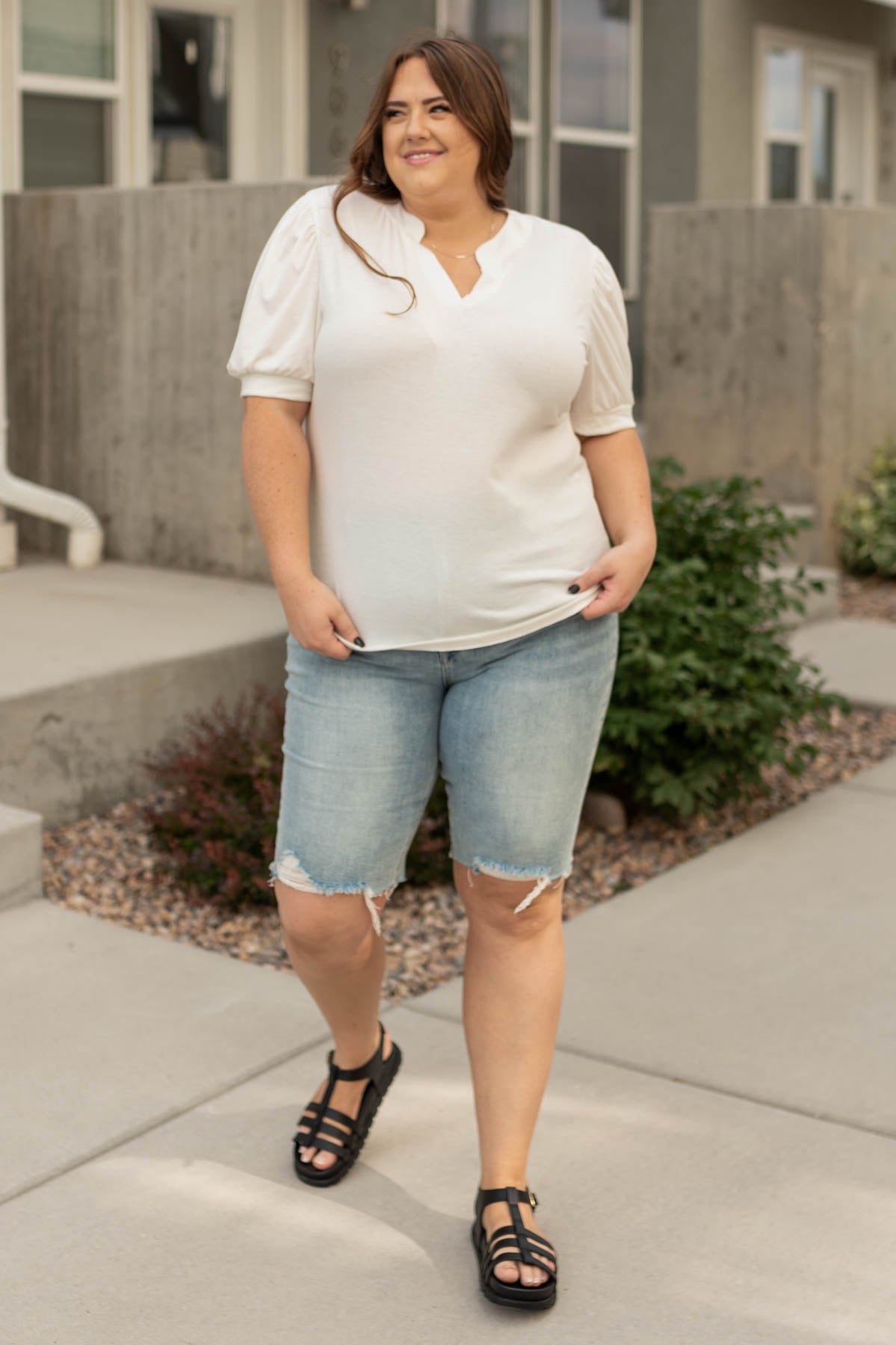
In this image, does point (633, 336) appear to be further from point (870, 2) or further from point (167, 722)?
point (167, 722)

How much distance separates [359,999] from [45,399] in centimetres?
465

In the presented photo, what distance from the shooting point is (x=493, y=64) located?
250cm

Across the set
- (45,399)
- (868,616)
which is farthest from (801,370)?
(45,399)

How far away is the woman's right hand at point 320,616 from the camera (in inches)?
97.7

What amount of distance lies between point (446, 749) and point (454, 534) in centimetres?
35

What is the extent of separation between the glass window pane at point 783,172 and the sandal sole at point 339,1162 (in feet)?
33.4

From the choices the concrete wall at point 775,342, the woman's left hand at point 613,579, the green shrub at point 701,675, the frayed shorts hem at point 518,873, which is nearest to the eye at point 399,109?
the woman's left hand at point 613,579

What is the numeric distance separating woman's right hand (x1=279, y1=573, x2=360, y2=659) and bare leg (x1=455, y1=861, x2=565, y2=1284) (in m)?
0.42

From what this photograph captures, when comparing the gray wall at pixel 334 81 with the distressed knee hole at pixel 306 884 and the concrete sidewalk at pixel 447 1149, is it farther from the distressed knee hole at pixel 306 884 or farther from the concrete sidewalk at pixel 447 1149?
the distressed knee hole at pixel 306 884

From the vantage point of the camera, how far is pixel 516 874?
2.58 meters

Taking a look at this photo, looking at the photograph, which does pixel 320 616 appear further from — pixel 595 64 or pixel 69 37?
pixel 595 64

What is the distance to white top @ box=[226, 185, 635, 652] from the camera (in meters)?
2.41

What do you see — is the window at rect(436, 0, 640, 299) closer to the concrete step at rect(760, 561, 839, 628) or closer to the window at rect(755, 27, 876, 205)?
the window at rect(755, 27, 876, 205)

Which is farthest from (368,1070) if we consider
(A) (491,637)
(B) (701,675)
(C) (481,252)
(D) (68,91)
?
(D) (68,91)
